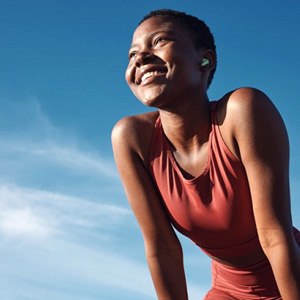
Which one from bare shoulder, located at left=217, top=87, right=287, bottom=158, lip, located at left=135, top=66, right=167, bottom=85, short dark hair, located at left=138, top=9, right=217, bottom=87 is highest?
short dark hair, located at left=138, top=9, right=217, bottom=87

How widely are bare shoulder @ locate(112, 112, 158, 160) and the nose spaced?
0.52 meters

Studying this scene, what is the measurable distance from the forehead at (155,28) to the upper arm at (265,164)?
0.65 meters

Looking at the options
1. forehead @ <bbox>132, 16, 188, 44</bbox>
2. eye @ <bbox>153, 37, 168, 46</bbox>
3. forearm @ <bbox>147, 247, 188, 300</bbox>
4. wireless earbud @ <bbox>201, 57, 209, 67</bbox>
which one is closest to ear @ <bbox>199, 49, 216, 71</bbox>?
Result: wireless earbud @ <bbox>201, 57, 209, 67</bbox>

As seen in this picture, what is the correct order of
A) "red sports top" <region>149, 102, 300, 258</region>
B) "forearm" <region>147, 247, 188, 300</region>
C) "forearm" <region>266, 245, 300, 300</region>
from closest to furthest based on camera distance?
"forearm" <region>266, 245, 300, 300</region>, "red sports top" <region>149, 102, 300, 258</region>, "forearm" <region>147, 247, 188, 300</region>

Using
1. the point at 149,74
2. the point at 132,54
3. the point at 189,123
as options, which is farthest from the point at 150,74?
the point at 189,123

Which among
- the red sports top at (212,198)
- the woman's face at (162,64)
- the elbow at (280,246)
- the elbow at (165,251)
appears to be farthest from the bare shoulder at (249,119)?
the elbow at (165,251)

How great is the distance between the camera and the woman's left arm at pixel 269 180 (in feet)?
Result: 12.0

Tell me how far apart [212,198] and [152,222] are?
529 millimetres

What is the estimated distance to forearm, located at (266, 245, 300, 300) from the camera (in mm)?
3631

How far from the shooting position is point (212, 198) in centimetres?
399

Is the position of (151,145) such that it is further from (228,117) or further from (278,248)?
(278,248)

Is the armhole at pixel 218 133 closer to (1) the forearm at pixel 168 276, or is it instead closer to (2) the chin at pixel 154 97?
(2) the chin at pixel 154 97

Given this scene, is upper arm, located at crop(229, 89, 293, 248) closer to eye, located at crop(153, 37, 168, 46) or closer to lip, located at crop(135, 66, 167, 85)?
lip, located at crop(135, 66, 167, 85)

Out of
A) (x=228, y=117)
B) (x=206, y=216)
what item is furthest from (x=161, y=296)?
(x=228, y=117)
